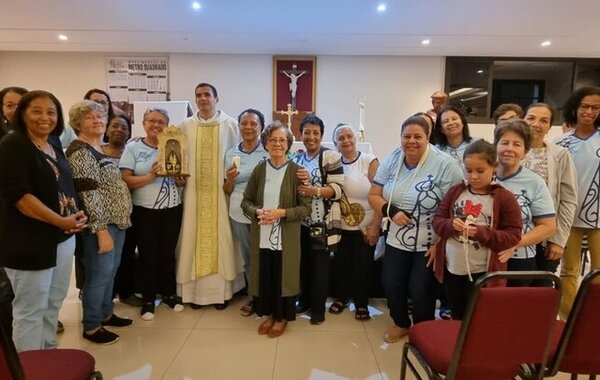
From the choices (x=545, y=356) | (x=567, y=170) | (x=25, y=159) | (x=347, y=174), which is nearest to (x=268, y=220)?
(x=347, y=174)

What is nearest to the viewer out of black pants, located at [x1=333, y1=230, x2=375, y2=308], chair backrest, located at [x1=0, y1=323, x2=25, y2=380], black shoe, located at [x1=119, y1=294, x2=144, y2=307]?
chair backrest, located at [x1=0, y1=323, x2=25, y2=380]

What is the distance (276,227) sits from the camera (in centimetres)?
244

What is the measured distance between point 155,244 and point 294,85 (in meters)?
4.57

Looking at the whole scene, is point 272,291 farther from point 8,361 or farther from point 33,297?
point 8,361

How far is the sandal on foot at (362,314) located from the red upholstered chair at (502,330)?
1375 mm

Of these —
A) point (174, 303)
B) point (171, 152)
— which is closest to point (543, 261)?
point (171, 152)

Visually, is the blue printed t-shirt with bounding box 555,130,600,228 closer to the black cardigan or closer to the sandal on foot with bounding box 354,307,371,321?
the sandal on foot with bounding box 354,307,371,321

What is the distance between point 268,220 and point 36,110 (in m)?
1.29

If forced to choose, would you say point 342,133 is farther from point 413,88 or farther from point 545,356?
point 413,88

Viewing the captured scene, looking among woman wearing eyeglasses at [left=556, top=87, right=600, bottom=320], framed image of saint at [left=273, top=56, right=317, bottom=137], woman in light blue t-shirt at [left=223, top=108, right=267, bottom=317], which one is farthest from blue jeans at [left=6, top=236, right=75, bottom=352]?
framed image of saint at [left=273, top=56, right=317, bottom=137]

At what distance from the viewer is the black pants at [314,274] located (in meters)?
2.62

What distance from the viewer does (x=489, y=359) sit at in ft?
4.38

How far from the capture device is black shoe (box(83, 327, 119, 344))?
2.40 meters

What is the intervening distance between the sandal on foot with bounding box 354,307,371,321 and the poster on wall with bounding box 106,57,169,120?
17.8 ft
